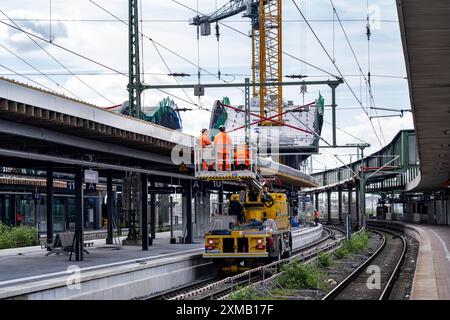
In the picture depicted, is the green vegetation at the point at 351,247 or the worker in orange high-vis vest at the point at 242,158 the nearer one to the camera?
the worker in orange high-vis vest at the point at 242,158

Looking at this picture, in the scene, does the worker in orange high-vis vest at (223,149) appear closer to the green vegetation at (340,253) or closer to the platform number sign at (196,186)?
the green vegetation at (340,253)

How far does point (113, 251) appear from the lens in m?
31.7

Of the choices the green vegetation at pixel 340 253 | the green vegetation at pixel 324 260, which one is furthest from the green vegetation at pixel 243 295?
the green vegetation at pixel 340 253

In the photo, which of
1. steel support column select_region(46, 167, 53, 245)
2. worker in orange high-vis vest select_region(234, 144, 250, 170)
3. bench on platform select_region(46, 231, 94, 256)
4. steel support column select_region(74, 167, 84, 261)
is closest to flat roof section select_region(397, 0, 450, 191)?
worker in orange high-vis vest select_region(234, 144, 250, 170)

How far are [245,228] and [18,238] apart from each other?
47.3 ft

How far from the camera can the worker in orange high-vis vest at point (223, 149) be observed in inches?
1019

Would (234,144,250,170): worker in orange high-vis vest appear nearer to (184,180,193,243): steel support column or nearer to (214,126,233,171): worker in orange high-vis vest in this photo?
(214,126,233,171): worker in orange high-vis vest

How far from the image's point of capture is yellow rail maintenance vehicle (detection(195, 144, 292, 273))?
25781 millimetres

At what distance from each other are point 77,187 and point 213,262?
5053mm

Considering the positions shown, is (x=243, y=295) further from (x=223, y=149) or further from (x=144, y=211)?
(x=144, y=211)

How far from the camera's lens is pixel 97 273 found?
1900 cm

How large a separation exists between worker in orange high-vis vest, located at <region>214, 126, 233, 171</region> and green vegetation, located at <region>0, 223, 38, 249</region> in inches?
542

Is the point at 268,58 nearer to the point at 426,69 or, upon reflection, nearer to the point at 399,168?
the point at 399,168

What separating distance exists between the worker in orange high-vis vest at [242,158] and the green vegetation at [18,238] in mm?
14000
